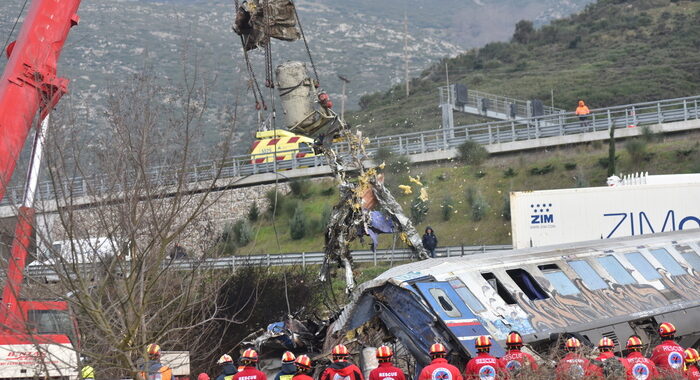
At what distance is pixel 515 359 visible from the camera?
15477 millimetres

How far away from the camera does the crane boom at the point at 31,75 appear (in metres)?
19.1

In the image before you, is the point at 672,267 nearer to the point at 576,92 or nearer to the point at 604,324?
the point at 604,324

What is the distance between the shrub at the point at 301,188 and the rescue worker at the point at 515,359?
34822 millimetres

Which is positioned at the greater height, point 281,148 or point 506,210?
point 281,148

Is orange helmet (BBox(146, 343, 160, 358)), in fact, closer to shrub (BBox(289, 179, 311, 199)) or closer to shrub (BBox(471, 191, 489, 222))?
shrub (BBox(471, 191, 489, 222))

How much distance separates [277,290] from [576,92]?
52.3 meters

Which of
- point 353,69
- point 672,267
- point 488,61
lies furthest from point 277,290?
point 353,69

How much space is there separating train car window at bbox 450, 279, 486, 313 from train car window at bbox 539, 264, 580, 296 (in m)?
2.06

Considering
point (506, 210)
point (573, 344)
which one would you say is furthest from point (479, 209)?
point (573, 344)

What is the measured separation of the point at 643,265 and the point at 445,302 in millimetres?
5713

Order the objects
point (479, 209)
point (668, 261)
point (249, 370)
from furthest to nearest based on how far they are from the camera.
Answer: point (479, 209)
point (668, 261)
point (249, 370)

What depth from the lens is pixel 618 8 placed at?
324 feet

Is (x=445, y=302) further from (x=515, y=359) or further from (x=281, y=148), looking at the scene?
(x=281, y=148)

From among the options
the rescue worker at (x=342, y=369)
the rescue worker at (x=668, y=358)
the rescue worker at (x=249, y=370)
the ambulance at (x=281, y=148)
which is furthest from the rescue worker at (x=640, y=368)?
the ambulance at (x=281, y=148)
